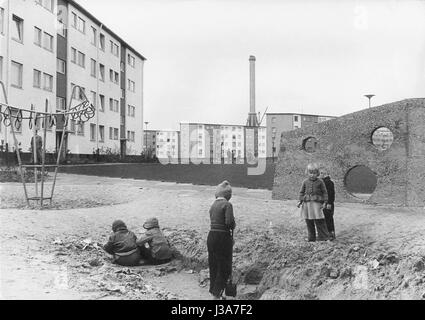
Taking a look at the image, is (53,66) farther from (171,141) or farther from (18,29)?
(171,141)

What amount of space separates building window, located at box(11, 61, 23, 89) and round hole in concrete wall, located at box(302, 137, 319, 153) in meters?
14.9

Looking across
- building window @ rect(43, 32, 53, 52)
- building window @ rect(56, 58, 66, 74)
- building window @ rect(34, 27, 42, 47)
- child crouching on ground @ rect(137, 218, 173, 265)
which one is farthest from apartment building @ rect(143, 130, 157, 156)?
building window @ rect(56, 58, 66, 74)

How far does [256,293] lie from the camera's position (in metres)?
6.26

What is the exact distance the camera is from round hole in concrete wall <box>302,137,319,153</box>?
35.9ft

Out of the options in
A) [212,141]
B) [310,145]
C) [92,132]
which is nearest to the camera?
[212,141]

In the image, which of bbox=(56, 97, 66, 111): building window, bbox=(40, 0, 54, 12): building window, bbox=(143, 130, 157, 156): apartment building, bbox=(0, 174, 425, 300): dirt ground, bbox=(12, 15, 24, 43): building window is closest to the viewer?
bbox=(0, 174, 425, 300): dirt ground

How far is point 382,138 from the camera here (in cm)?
1002

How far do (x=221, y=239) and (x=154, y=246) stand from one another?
1.84 m

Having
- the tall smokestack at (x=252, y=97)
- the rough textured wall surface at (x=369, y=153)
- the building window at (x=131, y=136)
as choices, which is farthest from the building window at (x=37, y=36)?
the tall smokestack at (x=252, y=97)

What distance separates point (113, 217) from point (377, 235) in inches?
178

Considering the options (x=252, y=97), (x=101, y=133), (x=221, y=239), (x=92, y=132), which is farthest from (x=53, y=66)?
(x=221, y=239)

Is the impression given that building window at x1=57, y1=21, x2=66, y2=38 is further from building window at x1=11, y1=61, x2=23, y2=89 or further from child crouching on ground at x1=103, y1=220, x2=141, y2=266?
child crouching on ground at x1=103, y1=220, x2=141, y2=266

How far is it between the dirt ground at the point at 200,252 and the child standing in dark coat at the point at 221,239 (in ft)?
1.85
